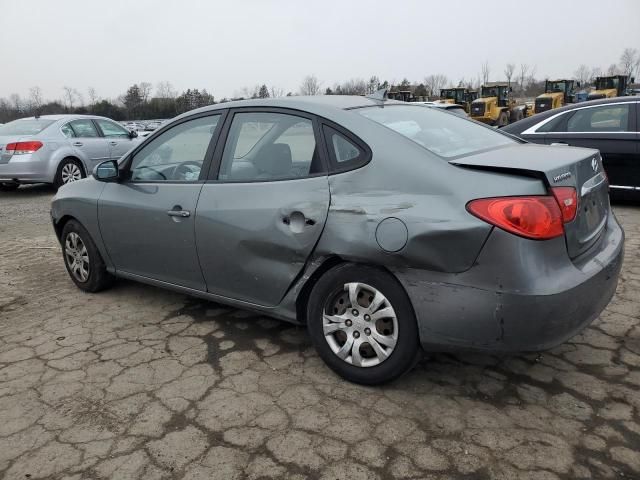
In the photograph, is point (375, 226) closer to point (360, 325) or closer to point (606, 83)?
A: point (360, 325)

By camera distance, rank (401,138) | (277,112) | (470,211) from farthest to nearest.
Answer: (277,112)
(401,138)
(470,211)

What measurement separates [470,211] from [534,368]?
1.21 m

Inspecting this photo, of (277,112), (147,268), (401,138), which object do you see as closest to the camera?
(401,138)

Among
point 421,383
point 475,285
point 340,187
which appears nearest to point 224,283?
point 340,187

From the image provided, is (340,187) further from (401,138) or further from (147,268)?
(147,268)

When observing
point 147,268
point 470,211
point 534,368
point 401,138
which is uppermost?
point 401,138

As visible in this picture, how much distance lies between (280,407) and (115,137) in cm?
959

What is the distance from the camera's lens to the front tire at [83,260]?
435 cm

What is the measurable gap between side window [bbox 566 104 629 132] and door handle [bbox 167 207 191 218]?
18.2 ft

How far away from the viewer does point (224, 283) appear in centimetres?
339

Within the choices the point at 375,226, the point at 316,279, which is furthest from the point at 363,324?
the point at 375,226

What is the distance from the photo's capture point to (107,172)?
391 cm

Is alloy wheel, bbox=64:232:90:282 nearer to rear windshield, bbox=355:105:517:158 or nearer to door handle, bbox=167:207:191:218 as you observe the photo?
door handle, bbox=167:207:191:218

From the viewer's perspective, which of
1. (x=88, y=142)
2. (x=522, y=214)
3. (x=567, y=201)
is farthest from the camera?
(x=88, y=142)
